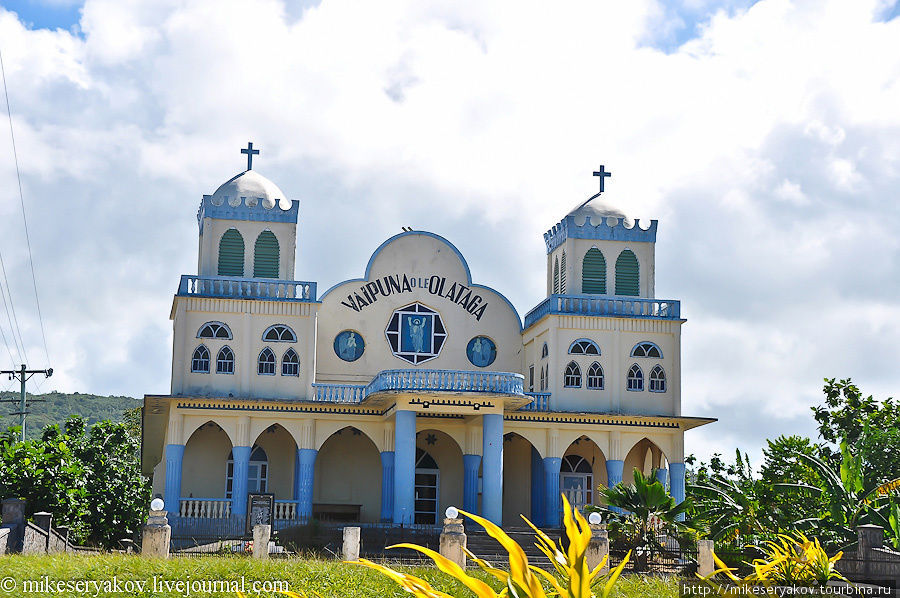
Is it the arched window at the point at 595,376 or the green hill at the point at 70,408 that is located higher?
the green hill at the point at 70,408

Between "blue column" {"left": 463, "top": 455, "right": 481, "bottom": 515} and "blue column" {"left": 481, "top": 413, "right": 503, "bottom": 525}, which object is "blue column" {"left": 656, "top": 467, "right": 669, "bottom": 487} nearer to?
"blue column" {"left": 463, "top": 455, "right": 481, "bottom": 515}

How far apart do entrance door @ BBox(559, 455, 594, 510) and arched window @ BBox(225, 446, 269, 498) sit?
8.05m

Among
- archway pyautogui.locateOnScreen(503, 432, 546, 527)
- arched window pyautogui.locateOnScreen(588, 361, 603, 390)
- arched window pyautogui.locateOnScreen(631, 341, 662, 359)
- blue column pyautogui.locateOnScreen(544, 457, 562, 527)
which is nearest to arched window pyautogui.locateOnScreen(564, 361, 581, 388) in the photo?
arched window pyautogui.locateOnScreen(588, 361, 603, 390)

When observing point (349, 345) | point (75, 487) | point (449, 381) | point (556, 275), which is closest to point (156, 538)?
point (75, 487)

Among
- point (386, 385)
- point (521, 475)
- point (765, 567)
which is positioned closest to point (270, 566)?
point (765, 567)

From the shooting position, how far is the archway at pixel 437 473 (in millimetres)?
31844

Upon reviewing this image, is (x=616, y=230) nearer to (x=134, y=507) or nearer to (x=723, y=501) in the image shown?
(x=723, y=501)

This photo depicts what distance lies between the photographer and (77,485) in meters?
23.2

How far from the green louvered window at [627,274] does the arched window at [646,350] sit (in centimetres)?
155

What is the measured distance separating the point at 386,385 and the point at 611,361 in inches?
288

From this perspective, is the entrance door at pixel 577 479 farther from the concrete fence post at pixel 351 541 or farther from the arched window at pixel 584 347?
the concrete fence post at pixel 351 541

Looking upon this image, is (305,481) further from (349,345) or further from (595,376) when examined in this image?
(595,376)

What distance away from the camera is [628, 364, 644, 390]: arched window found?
105 ft

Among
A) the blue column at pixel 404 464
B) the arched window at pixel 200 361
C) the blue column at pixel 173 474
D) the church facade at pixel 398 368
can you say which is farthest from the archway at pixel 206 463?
the blue column at pixel 404 464
